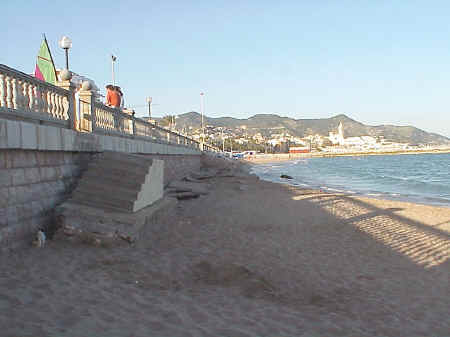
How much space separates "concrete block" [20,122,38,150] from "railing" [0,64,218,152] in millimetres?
325

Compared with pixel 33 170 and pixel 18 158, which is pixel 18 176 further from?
pixel 33 170

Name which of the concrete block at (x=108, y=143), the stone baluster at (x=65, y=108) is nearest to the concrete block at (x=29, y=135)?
the stone baluster at (x=65, y=108)

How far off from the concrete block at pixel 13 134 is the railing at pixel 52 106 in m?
0.34

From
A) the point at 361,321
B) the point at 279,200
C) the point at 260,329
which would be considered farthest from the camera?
the point at 279,200

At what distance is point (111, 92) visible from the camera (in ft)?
44.9

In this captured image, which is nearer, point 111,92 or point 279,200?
point 111,92

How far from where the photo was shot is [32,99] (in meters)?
6.83

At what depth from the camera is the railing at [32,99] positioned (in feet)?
20.1

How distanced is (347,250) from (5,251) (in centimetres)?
633

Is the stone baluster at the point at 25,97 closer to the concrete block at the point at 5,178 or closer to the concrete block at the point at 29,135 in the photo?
the concrete block at the point at 29,135

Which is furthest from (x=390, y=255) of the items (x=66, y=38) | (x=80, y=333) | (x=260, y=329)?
(x=66, y=38)

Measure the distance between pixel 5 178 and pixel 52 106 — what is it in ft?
7.44

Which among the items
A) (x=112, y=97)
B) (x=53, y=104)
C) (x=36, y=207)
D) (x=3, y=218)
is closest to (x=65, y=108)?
(x=53, y=104)

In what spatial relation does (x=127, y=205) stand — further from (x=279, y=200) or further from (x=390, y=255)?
(x=279, y=200)
